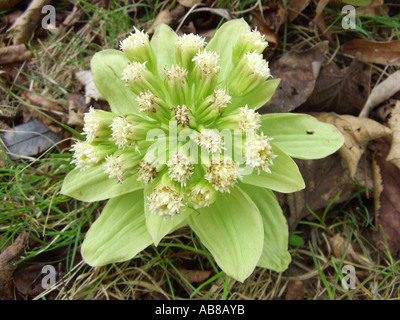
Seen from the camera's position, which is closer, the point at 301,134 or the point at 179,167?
the point at 179,167

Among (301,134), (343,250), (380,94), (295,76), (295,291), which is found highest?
(295,76)

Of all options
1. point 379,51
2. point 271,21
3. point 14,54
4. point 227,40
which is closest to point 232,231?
point 227,40

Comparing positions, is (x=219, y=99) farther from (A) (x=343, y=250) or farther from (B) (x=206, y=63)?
(A) (x=343, y=250)

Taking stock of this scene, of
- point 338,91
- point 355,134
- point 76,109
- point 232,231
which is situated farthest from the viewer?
point 76,109

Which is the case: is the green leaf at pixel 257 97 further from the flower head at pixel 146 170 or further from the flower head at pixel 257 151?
the flower head at pixel 146 170

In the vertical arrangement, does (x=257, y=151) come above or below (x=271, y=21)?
below

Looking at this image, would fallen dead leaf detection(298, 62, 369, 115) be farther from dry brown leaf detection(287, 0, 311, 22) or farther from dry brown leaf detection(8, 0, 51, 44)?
dry brown leaf detection(8, 0, 51, 44)

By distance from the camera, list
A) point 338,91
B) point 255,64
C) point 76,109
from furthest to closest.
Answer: point 76,109 → point 338,91 → point 255,64
